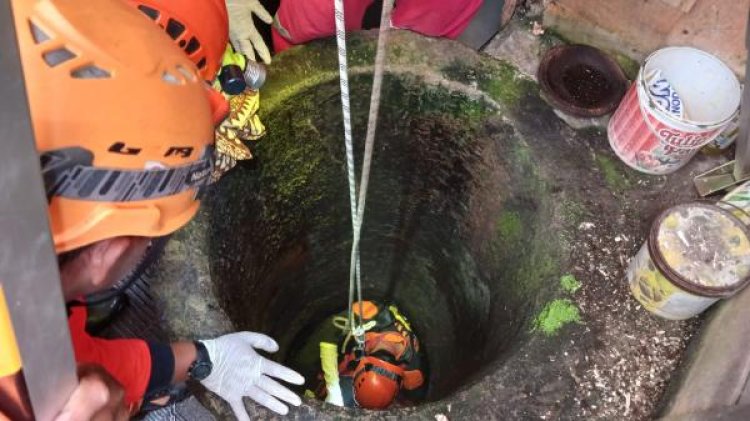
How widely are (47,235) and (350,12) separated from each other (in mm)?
1847

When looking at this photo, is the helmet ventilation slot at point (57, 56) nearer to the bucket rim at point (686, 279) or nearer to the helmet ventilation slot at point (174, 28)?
the helmet ventilation slot at point (174, 28)

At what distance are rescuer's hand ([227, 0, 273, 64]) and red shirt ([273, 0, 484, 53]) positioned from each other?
0.15m

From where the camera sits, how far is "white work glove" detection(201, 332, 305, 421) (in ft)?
5.42

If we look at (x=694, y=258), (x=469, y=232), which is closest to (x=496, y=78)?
(x=469, y=232)

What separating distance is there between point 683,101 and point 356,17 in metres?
1.17

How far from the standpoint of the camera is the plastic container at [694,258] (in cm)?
168

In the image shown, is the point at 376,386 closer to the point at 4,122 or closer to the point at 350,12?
the point at 350,12

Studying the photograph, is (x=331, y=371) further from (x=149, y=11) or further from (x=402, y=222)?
(x=149, y=11)

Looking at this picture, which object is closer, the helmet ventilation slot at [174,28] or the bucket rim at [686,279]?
the helmet ventilation slot at [174,28]

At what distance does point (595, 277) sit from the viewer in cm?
189

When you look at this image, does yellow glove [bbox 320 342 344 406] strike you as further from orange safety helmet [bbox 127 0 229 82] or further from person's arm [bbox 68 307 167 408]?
orange safety helmet [bbox 127 0 229 82]

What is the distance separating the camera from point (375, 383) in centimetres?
254

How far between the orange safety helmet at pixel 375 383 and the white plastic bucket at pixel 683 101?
3.85 feet

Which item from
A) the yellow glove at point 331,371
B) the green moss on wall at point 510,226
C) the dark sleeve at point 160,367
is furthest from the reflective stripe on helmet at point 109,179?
the yellow glove at point 331,371
